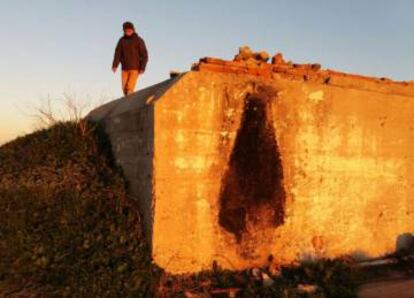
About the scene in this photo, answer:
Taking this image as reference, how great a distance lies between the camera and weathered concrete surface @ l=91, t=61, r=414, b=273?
4.61 meters

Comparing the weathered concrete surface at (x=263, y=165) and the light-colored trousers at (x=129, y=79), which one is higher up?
the light-colored trousers at (x=129, y=79)

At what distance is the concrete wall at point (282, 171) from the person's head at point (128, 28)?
3.03 metres

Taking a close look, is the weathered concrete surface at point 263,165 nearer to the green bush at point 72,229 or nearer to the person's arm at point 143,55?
the green bush at point 72,229

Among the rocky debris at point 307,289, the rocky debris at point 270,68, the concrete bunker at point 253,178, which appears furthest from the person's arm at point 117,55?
the rocky debris at point 307,289

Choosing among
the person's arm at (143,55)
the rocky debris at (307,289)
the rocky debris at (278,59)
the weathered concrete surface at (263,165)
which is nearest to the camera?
the rocky debris at (307,289)

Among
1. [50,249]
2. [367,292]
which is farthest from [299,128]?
[50,249]

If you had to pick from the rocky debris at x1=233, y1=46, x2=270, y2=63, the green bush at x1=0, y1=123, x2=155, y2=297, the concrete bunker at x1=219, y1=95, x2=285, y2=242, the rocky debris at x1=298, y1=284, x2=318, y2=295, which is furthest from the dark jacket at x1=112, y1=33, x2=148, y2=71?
the rocky debris at x1=298, y1=284, x2=318, y2=295

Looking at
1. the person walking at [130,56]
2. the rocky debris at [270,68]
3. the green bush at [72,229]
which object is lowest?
the green bush at [72,229]

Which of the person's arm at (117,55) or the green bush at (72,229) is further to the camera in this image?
the person's arm at (117,55)

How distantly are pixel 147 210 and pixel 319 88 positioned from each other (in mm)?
2809

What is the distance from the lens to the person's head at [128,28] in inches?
281

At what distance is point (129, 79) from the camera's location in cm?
729

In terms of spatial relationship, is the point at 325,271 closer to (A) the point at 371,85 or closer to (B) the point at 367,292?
(B) the point at 367,292

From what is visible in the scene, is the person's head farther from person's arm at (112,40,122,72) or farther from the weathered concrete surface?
the weathered concrete surface
